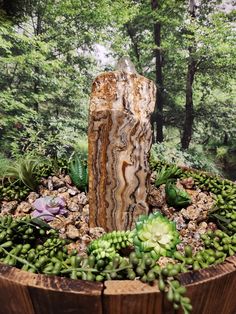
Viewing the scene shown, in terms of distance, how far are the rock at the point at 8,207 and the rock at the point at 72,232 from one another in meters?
0.26

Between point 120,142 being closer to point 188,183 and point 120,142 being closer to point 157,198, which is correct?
point 157,198

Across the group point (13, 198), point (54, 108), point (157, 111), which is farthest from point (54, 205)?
point (157, 111)

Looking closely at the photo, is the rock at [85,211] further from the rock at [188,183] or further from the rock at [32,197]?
the rock at [188,183]

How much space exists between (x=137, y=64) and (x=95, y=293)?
5174 mm

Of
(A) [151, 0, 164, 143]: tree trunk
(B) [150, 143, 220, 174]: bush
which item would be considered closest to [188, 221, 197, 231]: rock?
(B) [150, 143, 220, 174]: bush

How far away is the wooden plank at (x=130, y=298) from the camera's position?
1.82ft

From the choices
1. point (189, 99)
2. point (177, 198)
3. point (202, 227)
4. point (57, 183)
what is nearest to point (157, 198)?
point (177, 198)

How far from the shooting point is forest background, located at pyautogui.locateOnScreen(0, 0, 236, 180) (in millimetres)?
4172

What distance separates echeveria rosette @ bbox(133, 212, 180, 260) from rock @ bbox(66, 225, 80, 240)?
0.71ft

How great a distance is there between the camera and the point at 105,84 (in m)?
0.95

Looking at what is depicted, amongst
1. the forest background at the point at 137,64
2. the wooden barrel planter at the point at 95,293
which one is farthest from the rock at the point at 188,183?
the forest background at the point at 137,64

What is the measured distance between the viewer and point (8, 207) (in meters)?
1.14

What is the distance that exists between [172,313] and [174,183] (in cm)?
80

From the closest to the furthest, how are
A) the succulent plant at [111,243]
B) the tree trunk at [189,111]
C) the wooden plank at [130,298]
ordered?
the wooden plank at [130,298] → the succulent plant at [111,243] → the tree trunk at [189,111]
